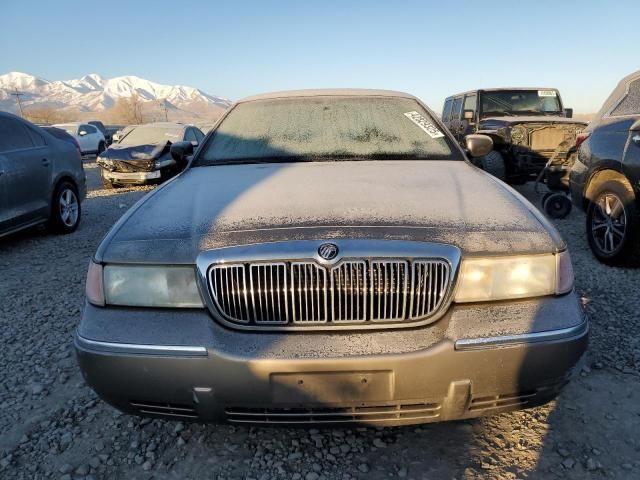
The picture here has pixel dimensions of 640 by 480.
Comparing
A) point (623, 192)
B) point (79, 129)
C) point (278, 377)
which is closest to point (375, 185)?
point (278, 377)

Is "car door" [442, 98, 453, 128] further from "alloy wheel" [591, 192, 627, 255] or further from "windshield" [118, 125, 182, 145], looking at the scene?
"alloy wheel" [591, 192, 627, 255]

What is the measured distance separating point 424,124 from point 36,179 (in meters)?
4.73

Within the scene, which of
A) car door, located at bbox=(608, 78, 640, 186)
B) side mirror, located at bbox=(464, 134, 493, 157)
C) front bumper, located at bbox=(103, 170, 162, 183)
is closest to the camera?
side mirror, located at bbox=(464, 134, 493, 157)

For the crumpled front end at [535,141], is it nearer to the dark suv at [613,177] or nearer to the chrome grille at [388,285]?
the dark suv at [613,177]

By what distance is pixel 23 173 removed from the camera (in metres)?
5.34

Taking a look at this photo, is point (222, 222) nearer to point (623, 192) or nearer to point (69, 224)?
point (623, 192)

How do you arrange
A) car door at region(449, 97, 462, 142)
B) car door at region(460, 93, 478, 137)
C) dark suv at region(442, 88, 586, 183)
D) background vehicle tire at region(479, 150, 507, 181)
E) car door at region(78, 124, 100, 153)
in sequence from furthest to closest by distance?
car door at region(78, 124, 100, 153) < car door at region(449, 97, 462, 142) < car door at region(460, 93, 478, 137) < dark suv at region(442, 88, 586, 183) < background vehicle tire at region(479, 150, 507, 181)

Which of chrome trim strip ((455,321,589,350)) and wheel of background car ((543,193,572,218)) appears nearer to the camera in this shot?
chrome trim strip ((455,321,589,350))

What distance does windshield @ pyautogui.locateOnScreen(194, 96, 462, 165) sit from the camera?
9.43ft

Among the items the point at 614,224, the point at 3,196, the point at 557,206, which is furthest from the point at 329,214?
the point at 557,206

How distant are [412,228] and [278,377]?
2.33 feet

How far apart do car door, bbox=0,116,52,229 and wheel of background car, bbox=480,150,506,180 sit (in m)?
6.27

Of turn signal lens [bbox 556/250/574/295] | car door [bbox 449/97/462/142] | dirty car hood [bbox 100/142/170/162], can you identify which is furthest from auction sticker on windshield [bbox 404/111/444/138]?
dirty car hood [bbox 100/142/170/162]

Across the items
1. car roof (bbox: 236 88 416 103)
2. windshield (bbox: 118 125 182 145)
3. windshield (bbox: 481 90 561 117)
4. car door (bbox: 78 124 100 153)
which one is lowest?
car door (bbox: 78 124 100 153)
